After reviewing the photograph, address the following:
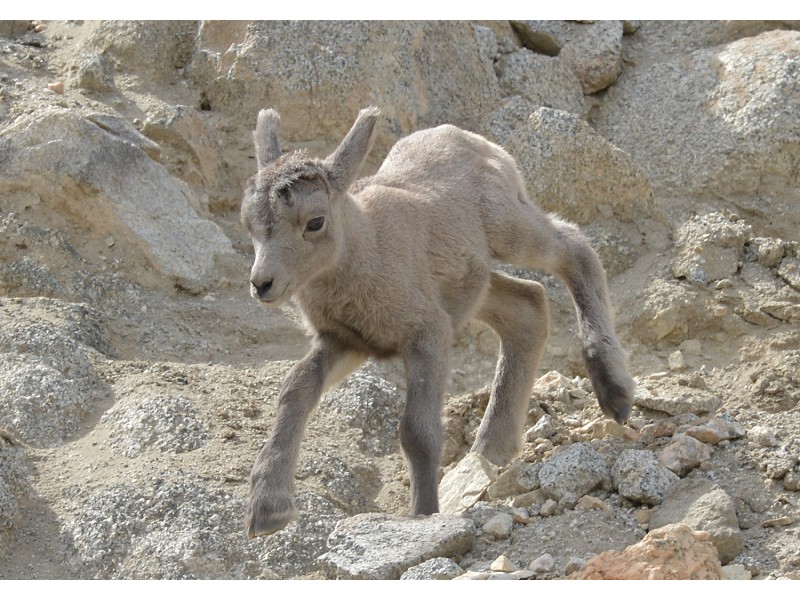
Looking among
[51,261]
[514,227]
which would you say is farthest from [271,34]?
[514,227]

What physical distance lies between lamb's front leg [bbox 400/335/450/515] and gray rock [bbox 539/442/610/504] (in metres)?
0.80

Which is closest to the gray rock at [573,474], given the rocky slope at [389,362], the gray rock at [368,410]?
the rocky slope at [389,362]

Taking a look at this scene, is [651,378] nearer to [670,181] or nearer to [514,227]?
[514,227]

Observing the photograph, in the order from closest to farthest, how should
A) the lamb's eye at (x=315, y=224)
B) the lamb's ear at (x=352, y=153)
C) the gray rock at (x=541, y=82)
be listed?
the lamb's eye at (x=315, y=224) < the lamb's ear at (x=352, y=153) < the gray rock at (x=541, y=82)

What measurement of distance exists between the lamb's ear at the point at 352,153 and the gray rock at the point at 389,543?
8.19 ft

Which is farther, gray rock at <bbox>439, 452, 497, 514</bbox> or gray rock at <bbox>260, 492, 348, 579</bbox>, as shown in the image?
gray rock at <bbox>439, 452, 497, 514</bbox>

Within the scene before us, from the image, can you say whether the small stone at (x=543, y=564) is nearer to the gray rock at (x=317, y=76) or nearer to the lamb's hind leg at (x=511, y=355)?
the lamb's hind leg at (x=511, y=355)

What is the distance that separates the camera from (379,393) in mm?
11344

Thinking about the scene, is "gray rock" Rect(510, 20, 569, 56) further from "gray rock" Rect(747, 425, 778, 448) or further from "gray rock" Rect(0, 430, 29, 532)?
"gray rock" Rect(0, 430, 29, 532)

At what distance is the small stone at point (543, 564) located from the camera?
766 centimetres

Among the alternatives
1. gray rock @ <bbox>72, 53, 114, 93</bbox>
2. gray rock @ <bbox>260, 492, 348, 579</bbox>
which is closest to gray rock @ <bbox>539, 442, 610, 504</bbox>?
gray rock @ <bbox>260, 492, 348, 579</bbox>

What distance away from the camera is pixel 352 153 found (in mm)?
9266

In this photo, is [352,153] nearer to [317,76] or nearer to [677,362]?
[677,362]

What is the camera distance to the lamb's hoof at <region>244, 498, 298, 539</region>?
27.6 ft
